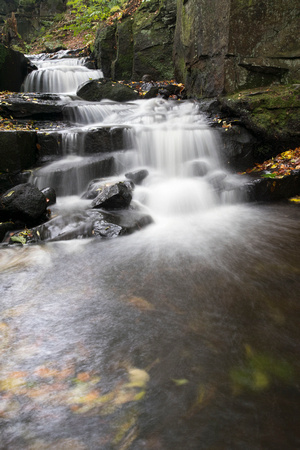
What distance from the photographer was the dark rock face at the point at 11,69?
995 cm

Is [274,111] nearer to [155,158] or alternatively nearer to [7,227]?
[155,158]

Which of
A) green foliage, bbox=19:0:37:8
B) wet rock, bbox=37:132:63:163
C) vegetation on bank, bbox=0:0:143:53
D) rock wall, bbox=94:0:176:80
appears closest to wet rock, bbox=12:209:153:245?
wet rock, bbox=37:132:63:163

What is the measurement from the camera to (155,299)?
2646 mm

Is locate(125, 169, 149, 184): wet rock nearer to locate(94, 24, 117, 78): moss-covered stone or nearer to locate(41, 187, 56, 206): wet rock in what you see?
locate(41, 187, 56, 206): wet rock

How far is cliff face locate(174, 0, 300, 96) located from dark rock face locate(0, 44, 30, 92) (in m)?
6.71

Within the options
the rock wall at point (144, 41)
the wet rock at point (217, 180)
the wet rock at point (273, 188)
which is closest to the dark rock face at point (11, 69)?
the rock wall at point (144, 41)

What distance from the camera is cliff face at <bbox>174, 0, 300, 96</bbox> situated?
6.43m

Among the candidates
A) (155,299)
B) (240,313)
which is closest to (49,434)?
(155,299)

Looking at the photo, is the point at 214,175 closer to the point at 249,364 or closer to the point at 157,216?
the point at 157,216

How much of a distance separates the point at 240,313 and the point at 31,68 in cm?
1319

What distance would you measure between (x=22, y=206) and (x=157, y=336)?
3295 mm

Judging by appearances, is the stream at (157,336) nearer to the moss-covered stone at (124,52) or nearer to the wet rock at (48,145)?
the wet rock at (48,145)

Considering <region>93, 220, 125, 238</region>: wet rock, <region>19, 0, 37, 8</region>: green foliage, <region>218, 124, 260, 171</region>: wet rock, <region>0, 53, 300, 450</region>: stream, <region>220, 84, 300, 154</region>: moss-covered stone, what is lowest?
<region>0, 53, 300, 450</region>: stream

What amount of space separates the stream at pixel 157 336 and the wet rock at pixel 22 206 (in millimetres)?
490
